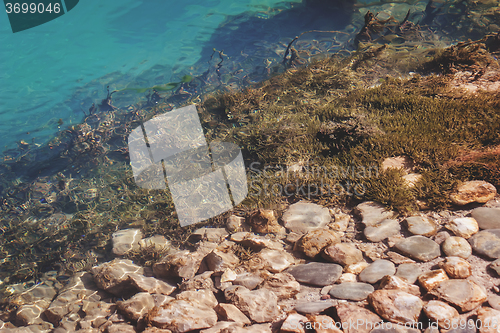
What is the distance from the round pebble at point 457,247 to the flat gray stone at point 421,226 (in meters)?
0.25

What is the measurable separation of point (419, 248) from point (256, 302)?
2171 mm

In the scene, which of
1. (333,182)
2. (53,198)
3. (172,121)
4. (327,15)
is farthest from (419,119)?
(327,15)

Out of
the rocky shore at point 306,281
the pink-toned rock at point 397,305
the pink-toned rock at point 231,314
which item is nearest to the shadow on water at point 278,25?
the rocky shore at point 306,281

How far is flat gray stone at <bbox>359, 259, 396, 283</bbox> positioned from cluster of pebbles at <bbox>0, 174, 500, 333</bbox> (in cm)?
1

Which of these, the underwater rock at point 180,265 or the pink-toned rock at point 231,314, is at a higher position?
the pink-toned rock at point 231,314

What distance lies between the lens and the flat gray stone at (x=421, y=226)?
3.79 meters

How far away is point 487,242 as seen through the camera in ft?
11.0

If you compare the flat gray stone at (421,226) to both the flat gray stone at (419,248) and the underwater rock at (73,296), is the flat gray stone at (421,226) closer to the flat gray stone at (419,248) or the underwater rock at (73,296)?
the flat gray stone at (419,248)

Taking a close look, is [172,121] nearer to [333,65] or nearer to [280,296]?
[333,65]

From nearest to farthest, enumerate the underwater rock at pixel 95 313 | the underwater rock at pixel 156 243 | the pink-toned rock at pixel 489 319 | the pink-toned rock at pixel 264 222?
the pink-toned rock at pixel 489 319 < the underwater rock at pixel 95 313 < the pink-toned rock at pixel 264 222 < the underwater rock at pixel 156 243

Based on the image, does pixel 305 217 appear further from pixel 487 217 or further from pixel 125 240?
pixel 125 240

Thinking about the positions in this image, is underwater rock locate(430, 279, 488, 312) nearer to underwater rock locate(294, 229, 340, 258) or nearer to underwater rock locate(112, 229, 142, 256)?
underwater rock locate(294, 229, 340, 258)

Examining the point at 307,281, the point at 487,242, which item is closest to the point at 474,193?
the point at 487,242

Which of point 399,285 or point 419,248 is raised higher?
point 399,285
